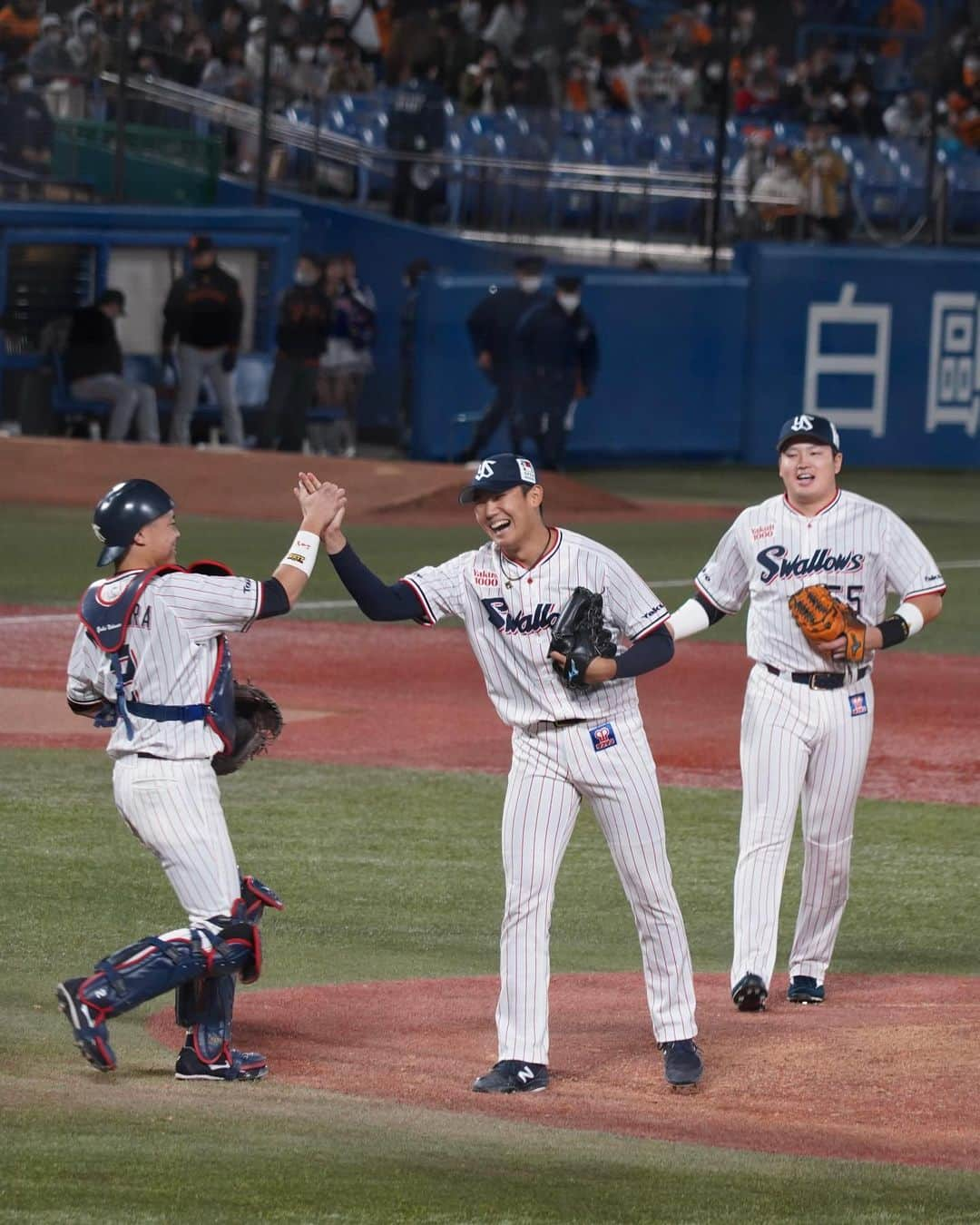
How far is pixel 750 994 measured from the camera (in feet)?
23.1

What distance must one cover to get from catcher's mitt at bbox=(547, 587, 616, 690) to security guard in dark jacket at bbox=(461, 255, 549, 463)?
17.5 m

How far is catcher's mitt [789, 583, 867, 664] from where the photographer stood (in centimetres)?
689

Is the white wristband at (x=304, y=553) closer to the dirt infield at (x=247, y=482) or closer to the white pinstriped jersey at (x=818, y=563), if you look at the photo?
the white pinstriped jersey at (x=818, y=563)

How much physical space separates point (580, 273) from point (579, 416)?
1.64 m

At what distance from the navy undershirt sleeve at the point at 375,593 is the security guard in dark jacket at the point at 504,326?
56.2ft

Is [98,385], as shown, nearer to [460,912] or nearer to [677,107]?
[677,107]

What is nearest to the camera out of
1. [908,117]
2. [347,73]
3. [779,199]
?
[779,199]

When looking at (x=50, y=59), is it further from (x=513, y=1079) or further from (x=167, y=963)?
(x=513, y=1079)

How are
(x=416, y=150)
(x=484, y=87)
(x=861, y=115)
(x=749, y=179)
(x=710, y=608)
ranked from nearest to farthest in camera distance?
(x=710, y=608), (x=416, y=150), (x=749, y=179), (x=484, y=87), (x=861, y=115)

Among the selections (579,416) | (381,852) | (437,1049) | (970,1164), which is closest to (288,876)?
(381,852)

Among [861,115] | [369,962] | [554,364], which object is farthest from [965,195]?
[369,962]

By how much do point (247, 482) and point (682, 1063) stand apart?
1596cm

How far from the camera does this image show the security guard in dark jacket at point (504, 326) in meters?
23.3

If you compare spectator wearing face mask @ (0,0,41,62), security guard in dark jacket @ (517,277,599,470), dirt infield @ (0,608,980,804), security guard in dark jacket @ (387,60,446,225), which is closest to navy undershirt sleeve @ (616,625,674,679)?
dirt infield @ (0,608,980,804)
